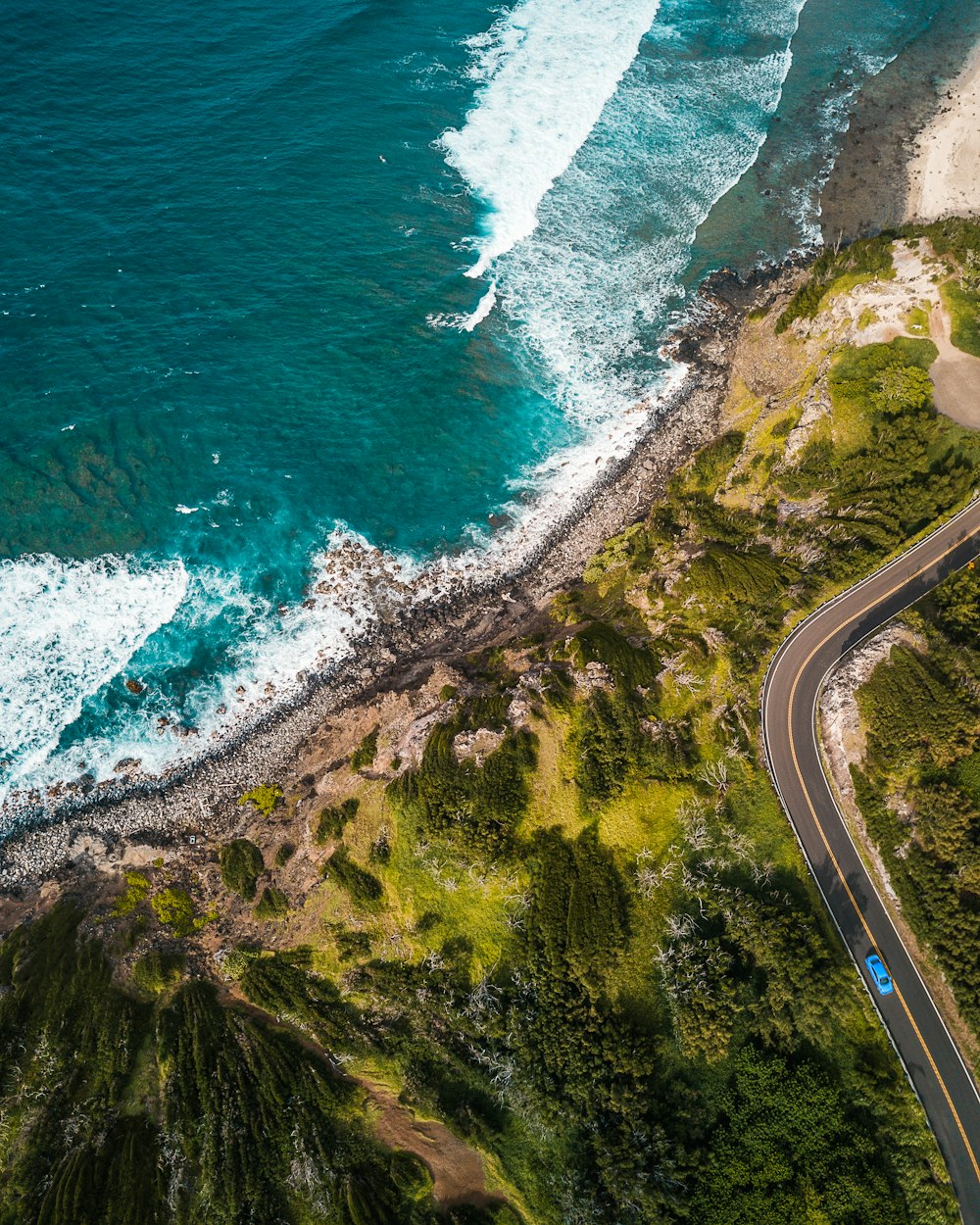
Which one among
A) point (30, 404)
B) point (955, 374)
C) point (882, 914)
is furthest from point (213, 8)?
point (882, 914)

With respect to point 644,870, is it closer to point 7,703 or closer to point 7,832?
point 7,832

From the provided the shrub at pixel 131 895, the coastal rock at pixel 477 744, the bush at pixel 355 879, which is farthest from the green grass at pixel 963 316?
the shrub at pixel 131 895

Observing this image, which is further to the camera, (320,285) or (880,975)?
(320,285)

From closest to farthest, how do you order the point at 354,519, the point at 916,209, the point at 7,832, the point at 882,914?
the point at 882,914
the point at 7,832
the point at 354,519
the point at 916,209

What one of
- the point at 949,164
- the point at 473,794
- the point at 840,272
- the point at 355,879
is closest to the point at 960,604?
the point at 840,272

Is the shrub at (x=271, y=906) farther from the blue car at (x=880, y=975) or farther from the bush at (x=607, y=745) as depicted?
the blue car at (x=880, y=975)

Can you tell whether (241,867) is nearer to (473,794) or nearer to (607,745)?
(473,794)

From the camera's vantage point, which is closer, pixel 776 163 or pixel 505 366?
pixel 505 366
